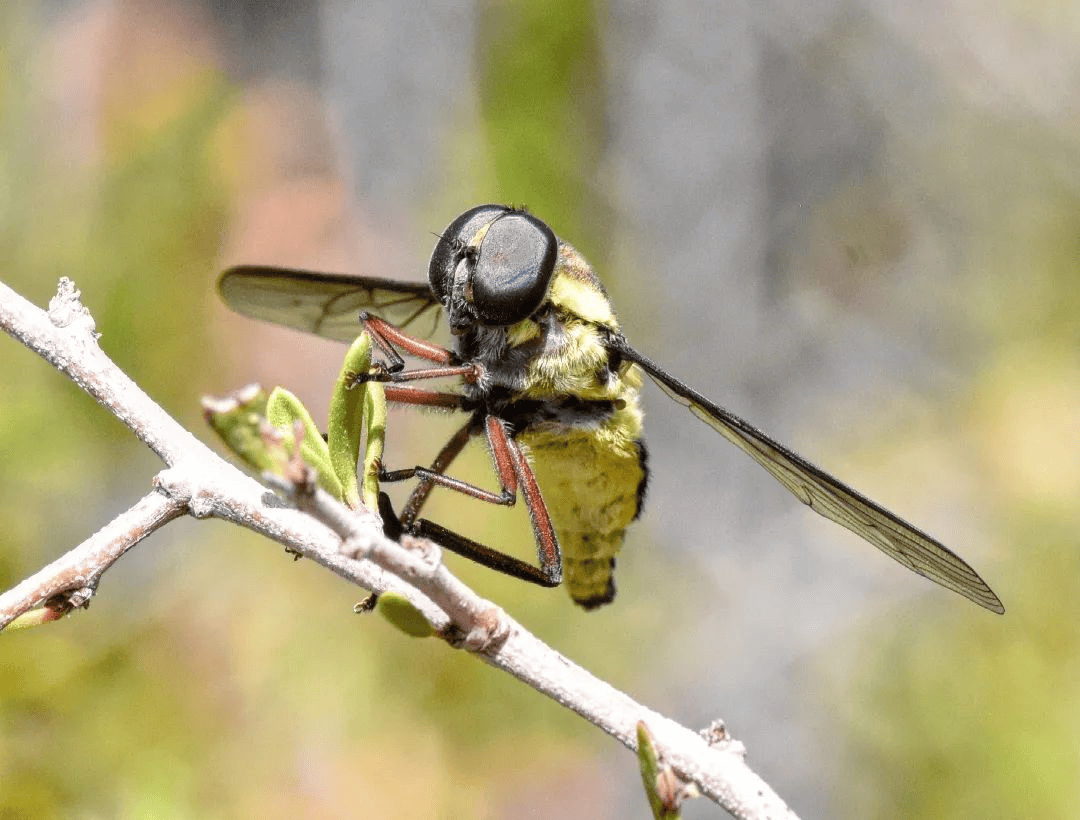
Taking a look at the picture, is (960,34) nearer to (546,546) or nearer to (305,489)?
(546,546)

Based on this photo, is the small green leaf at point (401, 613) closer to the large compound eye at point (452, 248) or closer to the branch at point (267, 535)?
the branch at point (267, 535)

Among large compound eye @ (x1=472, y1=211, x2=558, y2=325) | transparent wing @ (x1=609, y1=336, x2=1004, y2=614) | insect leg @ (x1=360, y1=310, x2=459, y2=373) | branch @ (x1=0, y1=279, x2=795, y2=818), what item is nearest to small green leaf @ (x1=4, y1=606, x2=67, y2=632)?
branch @ (x1=0, y1=279, x2=795, y2=818)

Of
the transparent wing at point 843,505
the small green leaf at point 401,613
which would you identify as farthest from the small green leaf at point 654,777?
the transparent wing at point 843,505

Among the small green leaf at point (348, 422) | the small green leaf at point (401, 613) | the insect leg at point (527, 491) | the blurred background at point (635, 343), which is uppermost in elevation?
the blurred background at point (635, 343)

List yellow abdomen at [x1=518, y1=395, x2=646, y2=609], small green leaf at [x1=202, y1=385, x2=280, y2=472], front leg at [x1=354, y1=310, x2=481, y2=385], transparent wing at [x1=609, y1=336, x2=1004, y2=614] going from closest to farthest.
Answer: small green leaf at [x1=202, y1=385, x2=280, y2=472] → transparent wing at [x1=609, y1=336, x2=1004, y2=614] → front leg at [x1=354, y1=310, x2=481, y2=385] → yellow abdomen at [x1=518, y1=395, x2=646, y2=609]

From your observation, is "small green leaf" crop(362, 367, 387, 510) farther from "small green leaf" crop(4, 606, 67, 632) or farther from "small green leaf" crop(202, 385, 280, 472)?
"small green leaf" crop(202, 385, 280, 472)

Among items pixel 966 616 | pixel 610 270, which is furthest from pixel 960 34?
pixel 966 616

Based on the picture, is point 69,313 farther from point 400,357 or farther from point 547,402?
Result: point 547,402
